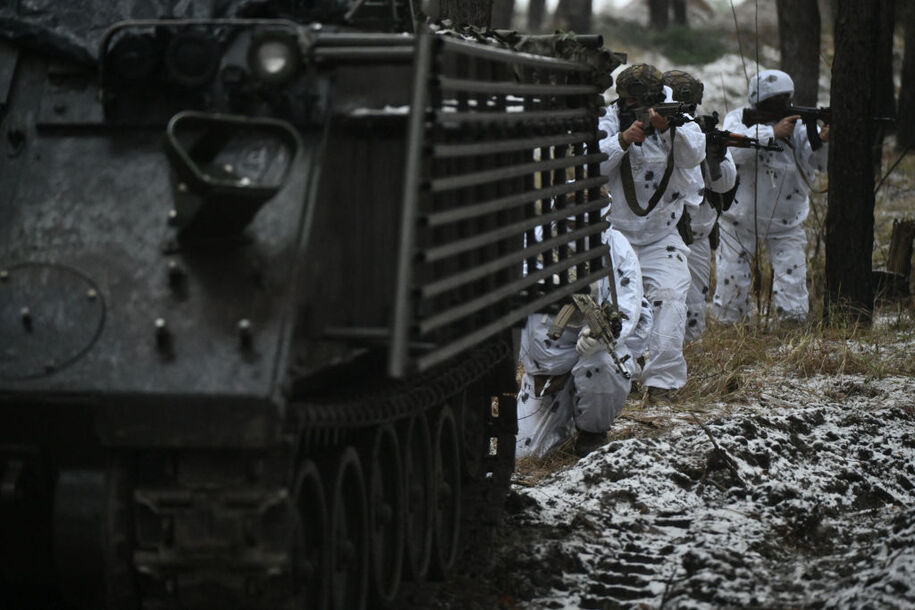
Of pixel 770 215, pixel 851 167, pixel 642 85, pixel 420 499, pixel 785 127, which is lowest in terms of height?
pixel 420 499

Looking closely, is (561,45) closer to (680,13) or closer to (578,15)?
(578,15)

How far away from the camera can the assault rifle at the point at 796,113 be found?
13297mm

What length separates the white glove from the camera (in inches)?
350

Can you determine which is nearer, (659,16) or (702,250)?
(702,250)

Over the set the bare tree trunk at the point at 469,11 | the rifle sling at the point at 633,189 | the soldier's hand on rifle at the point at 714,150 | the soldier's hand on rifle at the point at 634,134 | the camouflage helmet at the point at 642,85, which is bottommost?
the rifle sling at the point at 633,189

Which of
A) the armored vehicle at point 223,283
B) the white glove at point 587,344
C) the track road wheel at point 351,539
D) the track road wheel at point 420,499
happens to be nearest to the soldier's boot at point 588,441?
the white glove at point 587,344

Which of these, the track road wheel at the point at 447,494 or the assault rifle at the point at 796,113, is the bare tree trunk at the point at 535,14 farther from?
the track road wheel at the point at 447,494

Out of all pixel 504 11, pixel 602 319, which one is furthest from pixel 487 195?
pixel 504 11

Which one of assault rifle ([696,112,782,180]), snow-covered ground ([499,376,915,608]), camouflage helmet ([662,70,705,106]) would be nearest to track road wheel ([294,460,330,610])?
snow-covered ground ([499,376,915,608])

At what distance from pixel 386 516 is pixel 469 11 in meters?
4.83

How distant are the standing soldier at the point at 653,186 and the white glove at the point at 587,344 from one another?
160 centimetres

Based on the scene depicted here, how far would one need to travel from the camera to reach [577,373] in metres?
9.05

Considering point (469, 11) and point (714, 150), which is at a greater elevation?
point (469, 11)

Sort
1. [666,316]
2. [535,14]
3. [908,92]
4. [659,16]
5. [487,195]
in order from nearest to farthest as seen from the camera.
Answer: [487,195] < [666,316] < [908,92] < [659,16] < [535,14]
